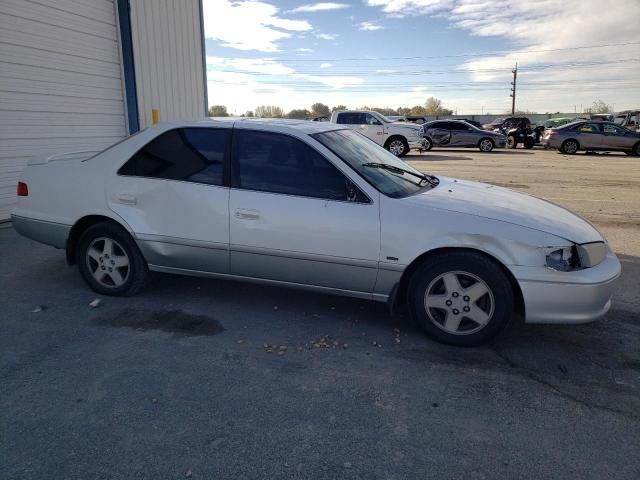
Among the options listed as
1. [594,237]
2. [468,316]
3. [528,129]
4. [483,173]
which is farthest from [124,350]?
[528,129]

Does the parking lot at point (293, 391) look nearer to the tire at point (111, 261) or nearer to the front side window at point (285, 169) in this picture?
the tire at point (111, 261)

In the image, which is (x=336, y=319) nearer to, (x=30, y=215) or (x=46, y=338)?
(x=46, y=338)

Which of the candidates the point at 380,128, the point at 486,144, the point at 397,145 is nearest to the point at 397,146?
the point at 397,145

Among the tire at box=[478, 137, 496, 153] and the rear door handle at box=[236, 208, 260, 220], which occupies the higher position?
the tire at box=[478, 137, 496, 153]

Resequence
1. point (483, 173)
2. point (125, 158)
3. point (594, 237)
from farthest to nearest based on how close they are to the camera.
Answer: point (483, 173) < point (125, 158) < point (594, 237)

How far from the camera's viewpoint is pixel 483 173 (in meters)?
14.1

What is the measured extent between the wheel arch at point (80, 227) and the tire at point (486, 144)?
73.8ft

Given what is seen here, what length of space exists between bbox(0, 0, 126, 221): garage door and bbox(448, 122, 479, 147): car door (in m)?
18.3

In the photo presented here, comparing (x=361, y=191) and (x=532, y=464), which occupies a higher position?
(x=361, y=191)

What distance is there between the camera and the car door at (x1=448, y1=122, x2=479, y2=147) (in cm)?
2400

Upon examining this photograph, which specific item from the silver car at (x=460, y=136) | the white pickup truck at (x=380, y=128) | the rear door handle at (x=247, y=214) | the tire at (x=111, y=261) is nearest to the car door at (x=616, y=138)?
the silver car at (x=460, y=136)

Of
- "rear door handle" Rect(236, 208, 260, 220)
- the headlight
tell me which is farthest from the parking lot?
"rear door handle" Rect(236, 208, 260, 220)

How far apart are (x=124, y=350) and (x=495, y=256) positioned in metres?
2.66

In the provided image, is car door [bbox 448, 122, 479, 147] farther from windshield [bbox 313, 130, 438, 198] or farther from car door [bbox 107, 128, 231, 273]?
car door [bbox 107, 128, 231, 273]
